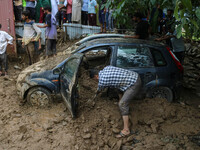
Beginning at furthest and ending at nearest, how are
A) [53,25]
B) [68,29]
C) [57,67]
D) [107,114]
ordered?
[68,29] < [53,25] < [57,67] < [107,114]

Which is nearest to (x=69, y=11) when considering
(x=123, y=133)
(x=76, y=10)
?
(x=76, y=10)

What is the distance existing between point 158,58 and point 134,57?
22.9 inches

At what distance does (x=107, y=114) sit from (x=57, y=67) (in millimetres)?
1607

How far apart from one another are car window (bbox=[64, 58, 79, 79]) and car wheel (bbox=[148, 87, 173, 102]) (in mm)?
1937

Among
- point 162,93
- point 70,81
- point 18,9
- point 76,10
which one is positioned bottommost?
point 162,93

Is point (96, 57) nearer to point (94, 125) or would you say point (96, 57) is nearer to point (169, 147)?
point (94, 125)

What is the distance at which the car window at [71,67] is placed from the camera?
4.20 meters

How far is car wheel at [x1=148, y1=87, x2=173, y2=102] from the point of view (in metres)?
4.89

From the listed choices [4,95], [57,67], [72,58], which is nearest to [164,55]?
[72,58]

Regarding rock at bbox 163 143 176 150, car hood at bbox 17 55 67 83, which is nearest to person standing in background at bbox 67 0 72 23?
car hood at bbox 17 55 67 83

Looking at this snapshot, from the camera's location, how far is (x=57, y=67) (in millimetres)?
4844

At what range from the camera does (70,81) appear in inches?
166

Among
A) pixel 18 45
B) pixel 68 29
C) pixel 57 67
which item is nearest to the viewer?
pixel 57 67

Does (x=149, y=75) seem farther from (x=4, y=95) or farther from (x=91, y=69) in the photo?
(x=4, y=95)
